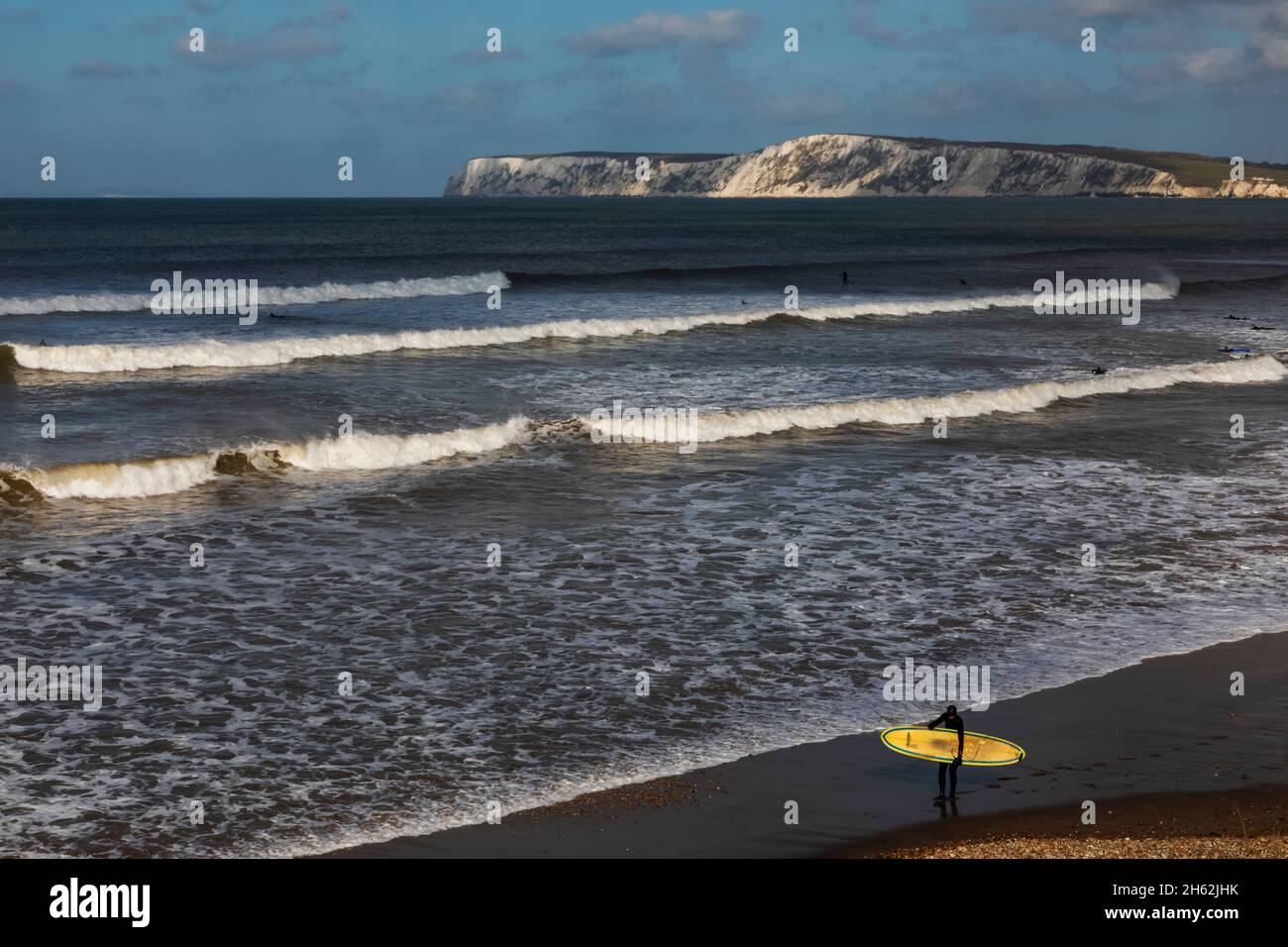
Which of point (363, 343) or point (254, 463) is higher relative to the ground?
point (363, 343)

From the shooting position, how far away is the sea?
1059 centimetres

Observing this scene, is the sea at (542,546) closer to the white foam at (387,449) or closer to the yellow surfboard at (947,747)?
the white foam at (387,449)

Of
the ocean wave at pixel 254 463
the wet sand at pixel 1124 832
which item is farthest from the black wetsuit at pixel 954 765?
the ocean wave at pixel 254 463

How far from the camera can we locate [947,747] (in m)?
9.91

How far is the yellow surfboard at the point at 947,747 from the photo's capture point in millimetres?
9898

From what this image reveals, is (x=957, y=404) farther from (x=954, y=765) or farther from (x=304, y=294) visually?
(x=304, y=294)

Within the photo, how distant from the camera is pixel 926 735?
10078mm

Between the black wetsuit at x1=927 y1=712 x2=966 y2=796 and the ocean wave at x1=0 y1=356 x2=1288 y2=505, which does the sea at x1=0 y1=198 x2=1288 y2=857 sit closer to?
the ocean wave at x1=0 y1=356 x2=1288 y2=505

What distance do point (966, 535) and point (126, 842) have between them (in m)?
11.6

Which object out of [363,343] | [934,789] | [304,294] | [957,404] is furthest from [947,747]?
[304,294]

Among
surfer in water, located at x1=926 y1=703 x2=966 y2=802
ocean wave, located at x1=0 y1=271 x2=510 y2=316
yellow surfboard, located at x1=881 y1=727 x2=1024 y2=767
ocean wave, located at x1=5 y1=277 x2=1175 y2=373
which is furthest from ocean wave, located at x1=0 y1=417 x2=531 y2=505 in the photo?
ocean wave, located at x1=0 y1=271 x2=510 y2=316

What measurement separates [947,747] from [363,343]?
29859 millimetres

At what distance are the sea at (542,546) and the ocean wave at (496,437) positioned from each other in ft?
0.28

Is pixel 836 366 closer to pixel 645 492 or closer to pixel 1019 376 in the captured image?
pixel 1019 376
